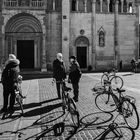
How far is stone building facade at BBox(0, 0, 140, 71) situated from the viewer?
2808cm

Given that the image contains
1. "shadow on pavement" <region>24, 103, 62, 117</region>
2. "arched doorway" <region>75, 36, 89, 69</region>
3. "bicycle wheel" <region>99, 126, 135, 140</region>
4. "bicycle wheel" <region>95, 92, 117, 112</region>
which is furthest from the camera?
"arched doorway" <region>75, 36, 89, 69</region>

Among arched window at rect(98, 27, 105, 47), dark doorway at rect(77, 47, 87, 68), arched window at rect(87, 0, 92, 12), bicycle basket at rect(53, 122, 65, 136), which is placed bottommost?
bicycle basket at rect(53, 122, 65, 136)

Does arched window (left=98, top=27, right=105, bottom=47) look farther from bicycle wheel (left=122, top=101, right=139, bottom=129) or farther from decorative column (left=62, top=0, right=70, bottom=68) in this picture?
bicycle wheel (left=122, top=101, right=139, bottom=129)

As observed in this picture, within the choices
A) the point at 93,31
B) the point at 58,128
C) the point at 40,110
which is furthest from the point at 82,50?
the point at 58,128

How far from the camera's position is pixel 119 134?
5.87 metres

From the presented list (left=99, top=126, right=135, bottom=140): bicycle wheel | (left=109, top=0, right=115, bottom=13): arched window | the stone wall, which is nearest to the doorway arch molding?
the stone wall

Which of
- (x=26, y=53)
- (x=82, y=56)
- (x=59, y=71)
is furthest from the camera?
(x=82, y=56)

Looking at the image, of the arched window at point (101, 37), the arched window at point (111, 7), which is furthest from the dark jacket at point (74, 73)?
the arched window at point (111, 7)

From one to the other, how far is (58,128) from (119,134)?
1.56 meters

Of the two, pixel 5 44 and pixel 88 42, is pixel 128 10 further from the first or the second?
pixel 5 44

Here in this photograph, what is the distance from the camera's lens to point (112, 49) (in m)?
31.2

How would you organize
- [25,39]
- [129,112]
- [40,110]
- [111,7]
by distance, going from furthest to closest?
[111,7] < [25,39] < [40,110] < [129,112]

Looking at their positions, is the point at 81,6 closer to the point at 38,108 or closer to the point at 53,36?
the point at 53,36

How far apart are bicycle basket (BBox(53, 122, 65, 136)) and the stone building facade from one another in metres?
21.3
